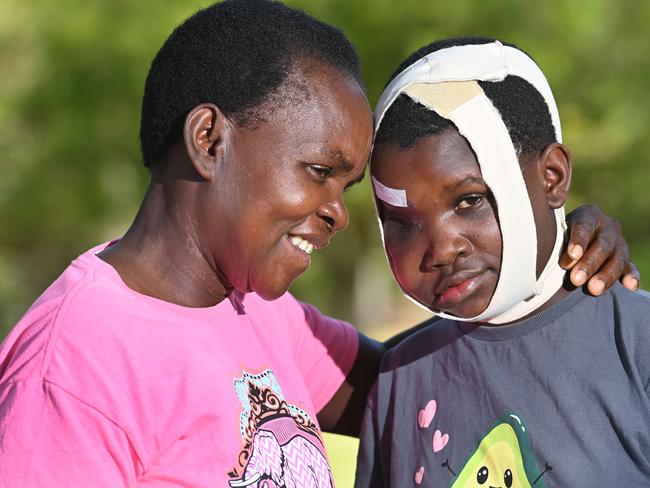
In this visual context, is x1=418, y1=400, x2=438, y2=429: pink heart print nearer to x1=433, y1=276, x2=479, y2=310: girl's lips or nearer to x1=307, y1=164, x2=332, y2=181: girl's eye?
x1=433, y1=276, x2=479, y2=310: girl's lips

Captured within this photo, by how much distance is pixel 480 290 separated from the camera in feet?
9.16

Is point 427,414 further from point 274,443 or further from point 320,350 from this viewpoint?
point 274,443

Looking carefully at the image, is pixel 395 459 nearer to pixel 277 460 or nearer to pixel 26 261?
pixel 277 460

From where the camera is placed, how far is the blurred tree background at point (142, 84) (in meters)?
12.3

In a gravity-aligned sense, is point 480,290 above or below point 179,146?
below

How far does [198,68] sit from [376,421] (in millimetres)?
1310

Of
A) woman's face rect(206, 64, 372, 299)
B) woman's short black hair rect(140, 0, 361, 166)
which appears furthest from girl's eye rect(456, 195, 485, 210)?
woman's short black hair rect(140, 0, 361, 166)

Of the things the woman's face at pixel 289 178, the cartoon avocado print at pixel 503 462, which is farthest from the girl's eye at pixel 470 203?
the cartoon avocado print at pixel 503 462

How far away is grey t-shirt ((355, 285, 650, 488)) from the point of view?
2.62 metres

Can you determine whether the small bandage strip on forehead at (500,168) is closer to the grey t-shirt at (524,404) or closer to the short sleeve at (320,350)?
the grey t-shirt at (524,404)

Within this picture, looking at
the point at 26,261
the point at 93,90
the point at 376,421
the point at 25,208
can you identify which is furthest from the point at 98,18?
the point at 376,421

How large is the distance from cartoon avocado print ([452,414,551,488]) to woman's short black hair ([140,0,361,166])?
3.54ft

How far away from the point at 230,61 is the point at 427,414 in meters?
1.24

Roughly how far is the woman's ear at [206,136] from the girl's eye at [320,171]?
231 millimetres
